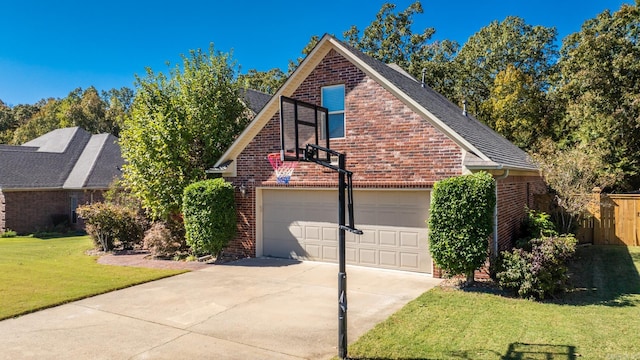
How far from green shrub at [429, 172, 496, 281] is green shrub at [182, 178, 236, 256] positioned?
6352 mm

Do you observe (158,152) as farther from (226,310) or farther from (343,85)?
Result: (226,310)

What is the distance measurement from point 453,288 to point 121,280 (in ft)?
26.2

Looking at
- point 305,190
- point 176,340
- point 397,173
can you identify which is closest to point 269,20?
point 305,190

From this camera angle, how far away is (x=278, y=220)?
13195 mm

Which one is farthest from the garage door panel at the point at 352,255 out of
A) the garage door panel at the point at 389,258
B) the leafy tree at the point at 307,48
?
the leafy tree at the point at 307,48

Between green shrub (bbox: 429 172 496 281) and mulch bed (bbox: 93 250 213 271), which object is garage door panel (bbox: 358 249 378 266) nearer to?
green shrub (bbox: 429 172 496 281)

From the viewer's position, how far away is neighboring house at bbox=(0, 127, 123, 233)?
2195 cm

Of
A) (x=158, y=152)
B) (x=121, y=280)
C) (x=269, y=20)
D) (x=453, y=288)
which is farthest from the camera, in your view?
(x=269, y=20)

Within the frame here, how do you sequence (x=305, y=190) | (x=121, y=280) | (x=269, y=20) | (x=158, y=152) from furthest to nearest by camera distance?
(x=269, y=20), (x=158, y=152), (x=305, y=190), (x=121, y=280)

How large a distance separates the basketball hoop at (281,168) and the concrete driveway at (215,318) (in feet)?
9.83

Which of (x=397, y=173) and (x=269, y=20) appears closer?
(x=397, y=173)

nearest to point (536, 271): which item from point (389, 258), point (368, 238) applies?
point (389, 258)

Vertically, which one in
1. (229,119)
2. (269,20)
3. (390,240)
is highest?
(269,20)

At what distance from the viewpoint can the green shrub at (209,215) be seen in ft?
40.9
